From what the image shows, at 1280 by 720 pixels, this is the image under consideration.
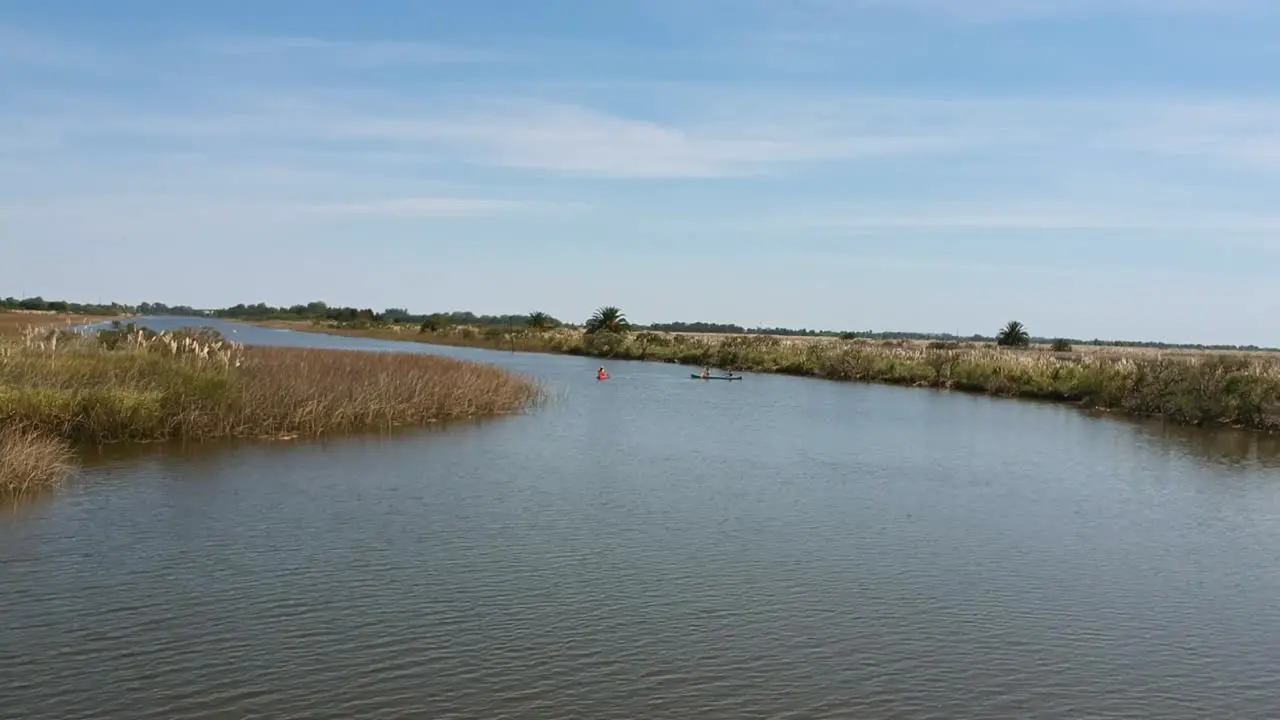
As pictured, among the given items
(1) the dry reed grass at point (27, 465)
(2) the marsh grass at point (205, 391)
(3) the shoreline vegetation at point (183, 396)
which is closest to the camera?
(1) the dry reed grass at point (27, 465)

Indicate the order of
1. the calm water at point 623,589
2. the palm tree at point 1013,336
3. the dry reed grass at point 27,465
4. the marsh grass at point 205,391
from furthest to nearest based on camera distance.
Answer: the palm tree at point 1013,336 < the marsh grass at point 205,391 < the dry reed grass at point 27,465 < the calm water at point 623,589

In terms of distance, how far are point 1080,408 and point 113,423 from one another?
32368 mm

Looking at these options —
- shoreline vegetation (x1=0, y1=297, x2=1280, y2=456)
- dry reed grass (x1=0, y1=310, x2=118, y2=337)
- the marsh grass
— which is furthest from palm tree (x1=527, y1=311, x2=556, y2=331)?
the marsh grass

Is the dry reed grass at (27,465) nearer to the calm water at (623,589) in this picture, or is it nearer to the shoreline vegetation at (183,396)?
the shoreline vegetation at (183,396)

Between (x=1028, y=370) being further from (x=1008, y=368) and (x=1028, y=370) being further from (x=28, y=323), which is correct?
(x=28, y=323)

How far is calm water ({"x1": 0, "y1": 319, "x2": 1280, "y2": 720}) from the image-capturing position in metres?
8.38

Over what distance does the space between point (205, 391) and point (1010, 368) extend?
36.5 metres

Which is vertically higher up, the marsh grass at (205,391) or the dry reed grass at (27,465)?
the marsh grass at (205,391)

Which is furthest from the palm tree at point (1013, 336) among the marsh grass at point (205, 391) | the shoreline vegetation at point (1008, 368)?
the marsh grass at point (205, 391)

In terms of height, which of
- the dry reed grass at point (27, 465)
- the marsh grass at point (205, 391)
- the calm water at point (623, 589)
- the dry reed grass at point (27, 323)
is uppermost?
the dry reed grass at point (27, 323)

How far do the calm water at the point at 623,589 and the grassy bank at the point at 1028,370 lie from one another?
13.2 metres

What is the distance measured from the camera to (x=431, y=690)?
8172 mm

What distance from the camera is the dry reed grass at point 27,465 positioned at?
1408cm

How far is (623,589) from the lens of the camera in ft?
36.7
